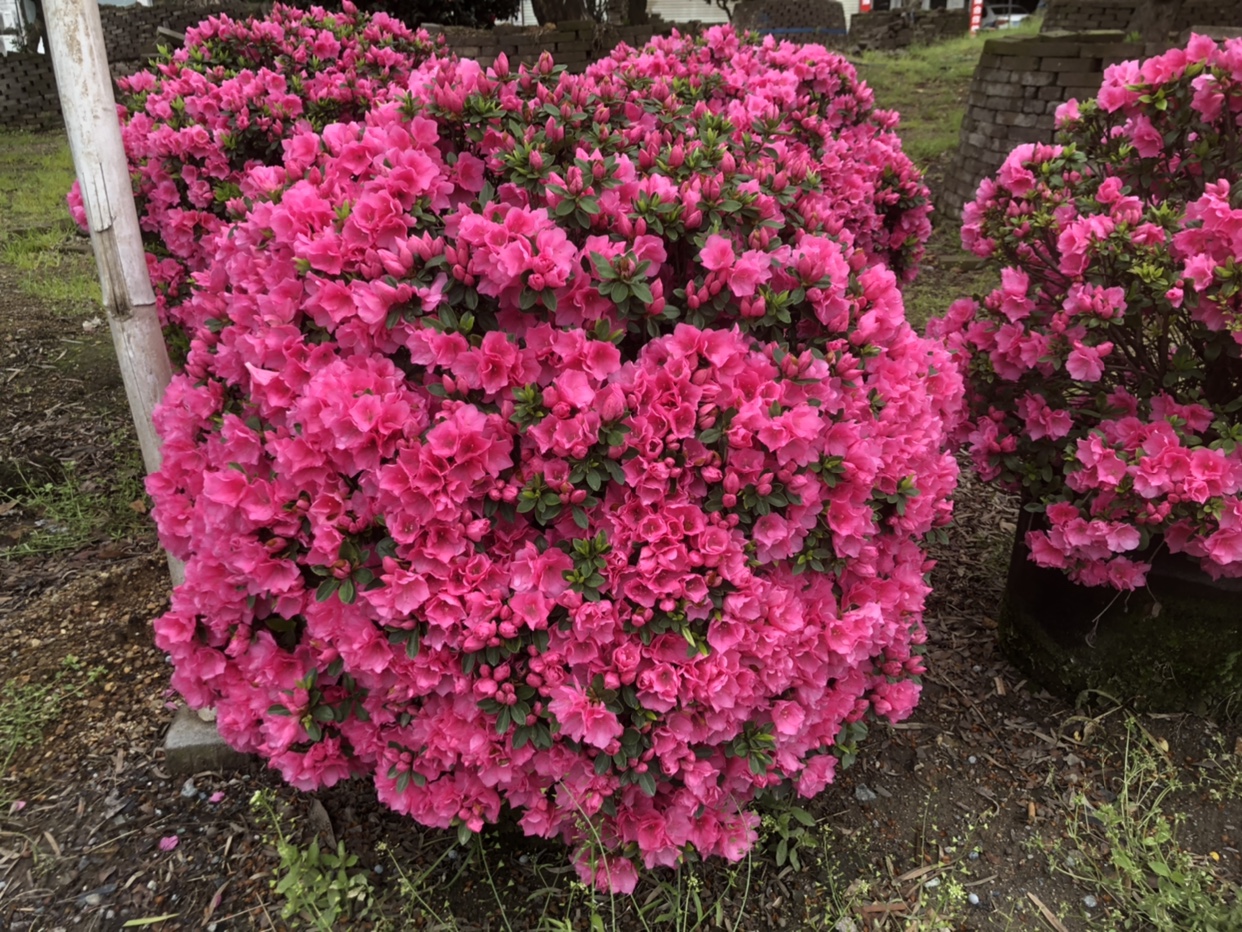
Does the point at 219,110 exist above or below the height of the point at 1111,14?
below

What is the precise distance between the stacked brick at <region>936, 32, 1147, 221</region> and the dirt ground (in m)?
5.86

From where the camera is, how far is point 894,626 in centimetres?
207

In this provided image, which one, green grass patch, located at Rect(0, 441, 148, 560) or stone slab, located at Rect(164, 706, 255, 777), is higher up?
green grass patch, located at Rect(0, 441, 148, 560)

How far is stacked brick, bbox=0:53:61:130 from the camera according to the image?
14578mm

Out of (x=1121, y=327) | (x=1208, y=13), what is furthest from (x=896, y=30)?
(x=1121, y=327)

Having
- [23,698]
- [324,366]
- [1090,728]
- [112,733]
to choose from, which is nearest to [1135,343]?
[1090,728]

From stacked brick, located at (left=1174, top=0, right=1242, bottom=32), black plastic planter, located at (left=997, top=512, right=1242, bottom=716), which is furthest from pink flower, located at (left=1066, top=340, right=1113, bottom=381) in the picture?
stacked brick, located at (left=1174, top=0, right=1242, bottom=32)

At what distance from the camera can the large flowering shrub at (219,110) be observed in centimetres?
336

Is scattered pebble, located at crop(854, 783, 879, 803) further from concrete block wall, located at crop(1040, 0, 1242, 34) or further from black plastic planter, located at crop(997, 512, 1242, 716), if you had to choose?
concrete block wall, located at crop(1040, 0, 1242, 34)

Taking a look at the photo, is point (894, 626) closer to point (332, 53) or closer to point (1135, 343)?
point (1135, 343)

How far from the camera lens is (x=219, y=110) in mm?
3467

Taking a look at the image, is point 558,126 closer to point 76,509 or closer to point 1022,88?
point 76,509

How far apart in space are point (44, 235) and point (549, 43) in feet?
17.0

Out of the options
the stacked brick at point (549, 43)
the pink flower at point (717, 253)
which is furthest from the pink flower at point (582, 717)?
the stacked brick at point (549, 43)
